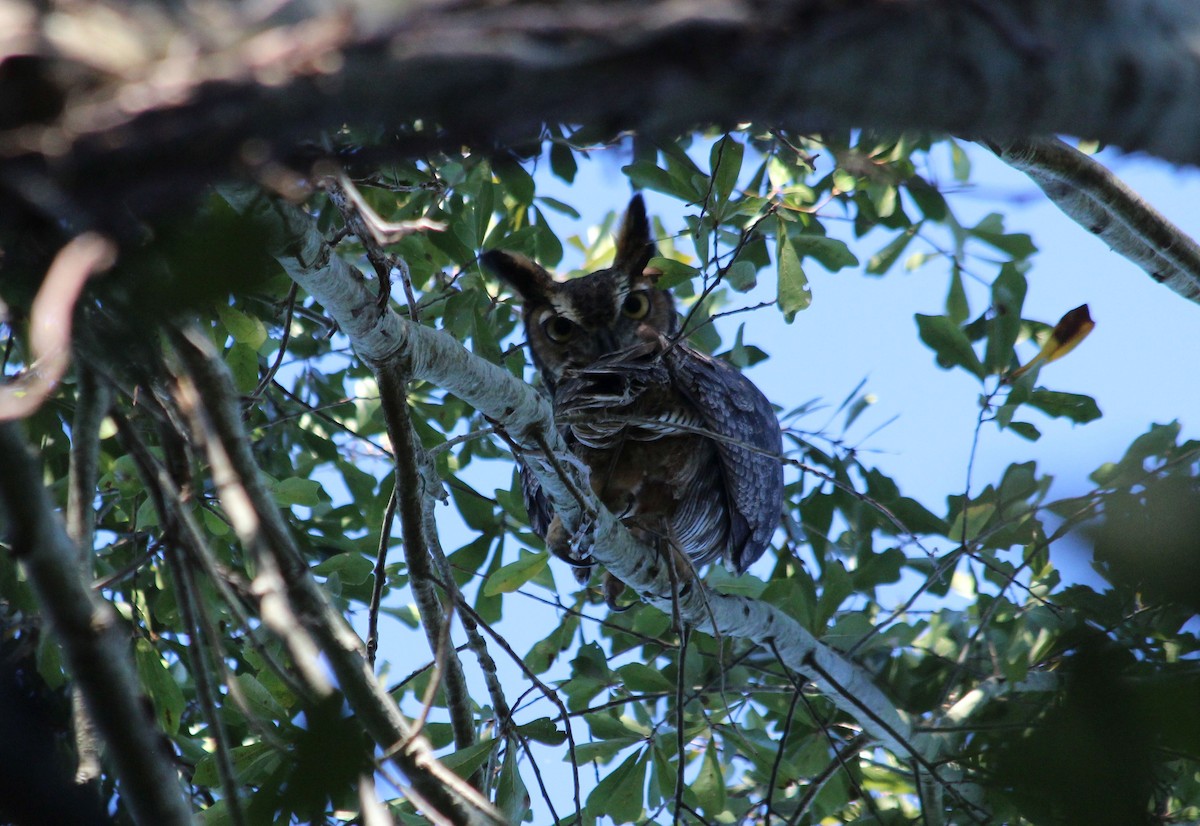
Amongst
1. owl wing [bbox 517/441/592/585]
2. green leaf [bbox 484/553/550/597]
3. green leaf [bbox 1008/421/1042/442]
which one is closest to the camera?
green leaf [bbox 484/553/550/597]

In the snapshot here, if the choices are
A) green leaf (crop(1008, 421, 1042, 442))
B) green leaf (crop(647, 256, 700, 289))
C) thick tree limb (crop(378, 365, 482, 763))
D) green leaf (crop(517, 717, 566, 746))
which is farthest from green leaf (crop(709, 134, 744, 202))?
green leaf (crop(517, 717, 566, 746))

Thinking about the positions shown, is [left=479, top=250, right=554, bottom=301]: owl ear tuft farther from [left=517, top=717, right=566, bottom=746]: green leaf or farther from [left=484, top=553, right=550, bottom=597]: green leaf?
[left=517, top=717, right=566, bottom=746]: green leaf

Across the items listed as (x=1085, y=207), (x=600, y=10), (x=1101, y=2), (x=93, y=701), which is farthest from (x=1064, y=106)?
(x=1085, y=207)

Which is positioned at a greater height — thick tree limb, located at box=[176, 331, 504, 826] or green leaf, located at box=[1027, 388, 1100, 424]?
green leaf, located at box=[1027, 388, 1100, 424]

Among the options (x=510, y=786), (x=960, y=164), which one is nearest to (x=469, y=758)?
(x=510, y=786)

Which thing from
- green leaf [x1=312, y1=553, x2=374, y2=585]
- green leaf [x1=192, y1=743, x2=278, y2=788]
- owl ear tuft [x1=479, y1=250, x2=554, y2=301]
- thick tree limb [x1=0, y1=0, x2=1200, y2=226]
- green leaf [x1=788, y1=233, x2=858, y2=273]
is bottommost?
thick tree limb [x1=0, y1=0, x2=1200, y2=226]

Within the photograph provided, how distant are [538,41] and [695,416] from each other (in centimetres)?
254

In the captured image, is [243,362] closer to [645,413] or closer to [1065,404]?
[645,413]

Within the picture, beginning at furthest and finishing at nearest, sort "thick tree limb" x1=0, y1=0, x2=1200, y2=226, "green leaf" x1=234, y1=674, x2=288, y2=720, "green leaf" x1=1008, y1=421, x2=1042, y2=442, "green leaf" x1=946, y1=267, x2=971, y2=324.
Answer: "green leaf" x1=946, y1=267, x2=971, y2=324 < "green leaf" x1=1008, y1=421, x2=1042, y2=442 < "green leaf" x1=234, y1=674, x2=288, y2=720 < "thick tree limb" x1=0, y1=0, x2=1200, y2=226

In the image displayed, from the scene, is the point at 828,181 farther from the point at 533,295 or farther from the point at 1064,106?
the point at 1064,106

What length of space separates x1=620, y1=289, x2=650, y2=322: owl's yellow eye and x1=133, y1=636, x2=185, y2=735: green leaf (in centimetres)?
215

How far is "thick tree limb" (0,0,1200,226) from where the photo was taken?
689 mm

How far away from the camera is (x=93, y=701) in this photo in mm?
936

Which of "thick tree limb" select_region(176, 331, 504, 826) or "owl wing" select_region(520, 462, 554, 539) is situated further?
"owl wing" select_region(520, 462, 554, 539)
